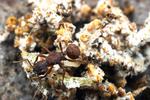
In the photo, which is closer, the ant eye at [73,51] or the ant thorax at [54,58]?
the ant eye at [73,51]

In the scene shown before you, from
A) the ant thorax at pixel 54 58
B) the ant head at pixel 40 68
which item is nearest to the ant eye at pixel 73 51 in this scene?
the ant thorax at pixel 54 58

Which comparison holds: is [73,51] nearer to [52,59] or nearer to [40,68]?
[52,59]

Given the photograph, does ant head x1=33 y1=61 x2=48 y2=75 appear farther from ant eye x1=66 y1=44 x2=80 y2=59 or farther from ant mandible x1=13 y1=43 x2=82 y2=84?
ant eye x1=66 y1=44 x2=80 y2=59

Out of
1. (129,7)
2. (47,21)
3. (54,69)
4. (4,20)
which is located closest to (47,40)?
(47,21)

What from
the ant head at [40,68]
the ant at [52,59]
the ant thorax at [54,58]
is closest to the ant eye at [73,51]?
the ant at [52,59]

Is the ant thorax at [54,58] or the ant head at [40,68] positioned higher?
the ant thorax at [54,58]

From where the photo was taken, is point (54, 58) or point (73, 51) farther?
point (54, 58)

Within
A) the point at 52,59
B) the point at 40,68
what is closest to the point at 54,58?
the point at 52,59

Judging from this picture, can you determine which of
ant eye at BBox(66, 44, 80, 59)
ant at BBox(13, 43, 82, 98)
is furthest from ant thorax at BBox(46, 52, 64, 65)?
ant eye at BBox(66, 44, 80, 59)

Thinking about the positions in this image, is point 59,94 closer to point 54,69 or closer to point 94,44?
point 54,69

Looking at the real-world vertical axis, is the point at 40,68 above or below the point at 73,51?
below

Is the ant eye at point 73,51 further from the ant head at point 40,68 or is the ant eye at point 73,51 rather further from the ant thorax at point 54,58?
the ant head at point 40,68
